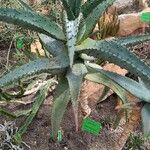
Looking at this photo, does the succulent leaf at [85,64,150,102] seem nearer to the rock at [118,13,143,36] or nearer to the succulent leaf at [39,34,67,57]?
the succulent leaf at [39,34,67,57]

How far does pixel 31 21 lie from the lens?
179 cm

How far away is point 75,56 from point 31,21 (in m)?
0.27

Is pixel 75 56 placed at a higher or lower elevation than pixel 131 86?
higher

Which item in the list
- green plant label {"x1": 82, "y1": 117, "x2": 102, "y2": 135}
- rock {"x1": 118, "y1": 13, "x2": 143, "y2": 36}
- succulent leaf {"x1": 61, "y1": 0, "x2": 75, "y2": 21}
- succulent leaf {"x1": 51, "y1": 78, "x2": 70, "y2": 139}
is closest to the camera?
succulent leaf {"x1": 61, "y1": 0, "x2": 75, "y2": 21}

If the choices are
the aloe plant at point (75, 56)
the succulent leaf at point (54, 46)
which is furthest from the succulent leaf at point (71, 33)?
the succulent leaf at point (54, 46)

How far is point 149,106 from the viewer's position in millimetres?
Answer: 1777

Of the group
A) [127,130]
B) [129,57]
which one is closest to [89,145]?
[127,130]

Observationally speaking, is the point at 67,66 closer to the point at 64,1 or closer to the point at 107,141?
the point at 64,1

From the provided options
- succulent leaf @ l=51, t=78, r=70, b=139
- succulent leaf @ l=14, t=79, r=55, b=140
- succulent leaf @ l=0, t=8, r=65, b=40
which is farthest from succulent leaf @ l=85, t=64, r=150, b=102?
succulent leaf @ l=14, t=79, r=55, b=140

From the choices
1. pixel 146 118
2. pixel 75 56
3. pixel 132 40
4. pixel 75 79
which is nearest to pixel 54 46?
pixel 75 56

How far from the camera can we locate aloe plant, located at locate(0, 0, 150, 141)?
174 cm

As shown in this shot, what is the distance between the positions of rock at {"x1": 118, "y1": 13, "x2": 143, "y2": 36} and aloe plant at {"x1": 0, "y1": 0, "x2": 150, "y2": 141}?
1.14m

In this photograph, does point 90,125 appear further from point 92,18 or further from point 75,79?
point 92,18

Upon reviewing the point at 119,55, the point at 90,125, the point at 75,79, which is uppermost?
the point at 119,55
